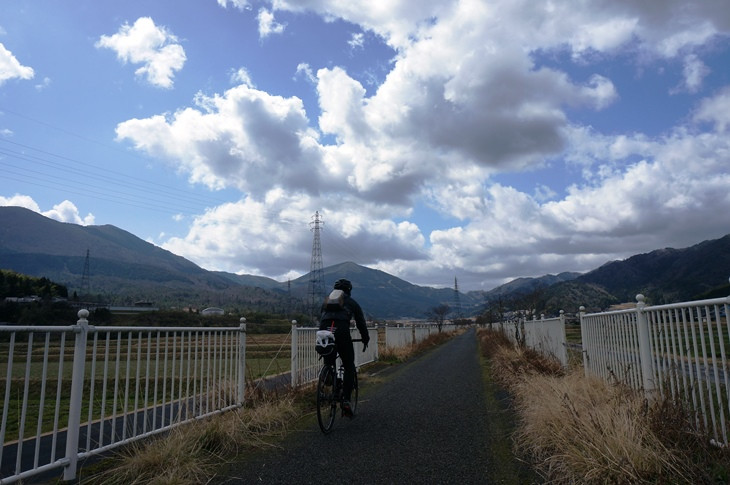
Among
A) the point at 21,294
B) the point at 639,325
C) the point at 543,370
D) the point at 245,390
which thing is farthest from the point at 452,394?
the point at 21,294

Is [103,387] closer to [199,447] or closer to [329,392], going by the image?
[199,447]

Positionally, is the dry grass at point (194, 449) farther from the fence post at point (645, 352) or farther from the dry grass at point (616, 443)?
the fence post at point (645, 352)

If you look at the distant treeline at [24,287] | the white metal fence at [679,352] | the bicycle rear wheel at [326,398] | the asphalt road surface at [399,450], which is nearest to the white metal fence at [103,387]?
the asphalt road surface at [399,450]

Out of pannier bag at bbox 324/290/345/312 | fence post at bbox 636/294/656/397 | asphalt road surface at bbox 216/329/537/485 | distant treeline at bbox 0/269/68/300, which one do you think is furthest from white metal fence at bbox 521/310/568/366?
distant treeline at bbox 0/269/68/300

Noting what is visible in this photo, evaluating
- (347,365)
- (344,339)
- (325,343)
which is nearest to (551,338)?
(347,365)

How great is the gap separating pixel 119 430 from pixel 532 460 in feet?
16.1

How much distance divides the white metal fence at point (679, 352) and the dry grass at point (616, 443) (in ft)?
0.60

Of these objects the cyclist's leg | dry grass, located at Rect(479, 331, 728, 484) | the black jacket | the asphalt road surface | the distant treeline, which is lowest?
the asphalt road surface

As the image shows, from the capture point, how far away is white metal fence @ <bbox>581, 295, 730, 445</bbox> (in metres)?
3.43

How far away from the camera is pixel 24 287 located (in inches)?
3024

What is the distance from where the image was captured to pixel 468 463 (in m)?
4.19

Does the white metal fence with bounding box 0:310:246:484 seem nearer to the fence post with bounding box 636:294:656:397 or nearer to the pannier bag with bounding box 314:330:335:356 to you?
the pannier bag with bounding box 314:330:335:356

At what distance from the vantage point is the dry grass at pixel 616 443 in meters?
3.12

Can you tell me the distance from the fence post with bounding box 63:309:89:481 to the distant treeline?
80.0 meters
